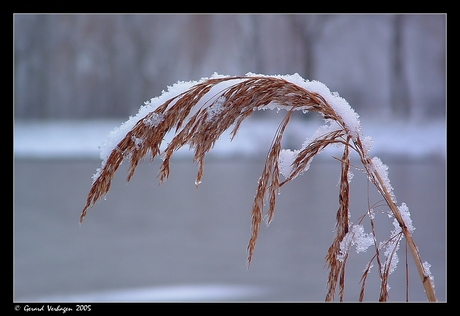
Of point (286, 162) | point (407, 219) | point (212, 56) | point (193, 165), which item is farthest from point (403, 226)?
point (212, 56)

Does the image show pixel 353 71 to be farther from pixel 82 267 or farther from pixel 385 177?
pixel 385 177

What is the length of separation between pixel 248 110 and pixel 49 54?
24.5 m

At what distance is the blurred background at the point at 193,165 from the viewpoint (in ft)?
17.1

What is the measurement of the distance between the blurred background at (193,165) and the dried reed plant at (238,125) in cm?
324

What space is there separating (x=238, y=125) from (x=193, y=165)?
13.9m

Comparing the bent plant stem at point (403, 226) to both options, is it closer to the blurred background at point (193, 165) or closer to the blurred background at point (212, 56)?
the blurred background at point (193, 165)

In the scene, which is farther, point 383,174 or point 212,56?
point 212,56

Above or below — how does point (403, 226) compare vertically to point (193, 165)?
below

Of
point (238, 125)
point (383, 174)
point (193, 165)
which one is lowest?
point (383, 174)

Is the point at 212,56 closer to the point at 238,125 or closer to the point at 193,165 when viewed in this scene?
the point at 193,165

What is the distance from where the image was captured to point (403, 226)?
3.76ft

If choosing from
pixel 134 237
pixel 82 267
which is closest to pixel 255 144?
pixel 134 237

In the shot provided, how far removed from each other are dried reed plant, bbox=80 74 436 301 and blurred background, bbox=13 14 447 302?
3.24 metres

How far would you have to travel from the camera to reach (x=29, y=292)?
4.57m
